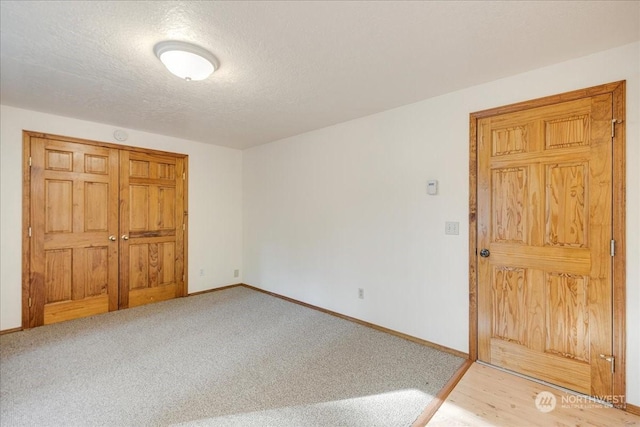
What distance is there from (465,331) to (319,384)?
1.39 metres

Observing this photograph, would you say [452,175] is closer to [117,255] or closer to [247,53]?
[247,53]

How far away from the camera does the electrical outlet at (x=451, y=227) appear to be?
2.58 metres

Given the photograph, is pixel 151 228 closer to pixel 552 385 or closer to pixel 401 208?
pixel 401 208

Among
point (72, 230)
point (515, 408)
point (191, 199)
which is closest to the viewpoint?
point (515, 408)

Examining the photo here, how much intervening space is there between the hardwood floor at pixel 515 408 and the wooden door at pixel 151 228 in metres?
3.87

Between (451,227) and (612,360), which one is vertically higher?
(451,227)

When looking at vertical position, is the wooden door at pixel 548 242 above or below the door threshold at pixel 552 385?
above

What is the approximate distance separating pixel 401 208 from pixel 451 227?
53cm

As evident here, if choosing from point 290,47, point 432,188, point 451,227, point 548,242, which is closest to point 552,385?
point 548,242

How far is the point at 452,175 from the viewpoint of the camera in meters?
2.61


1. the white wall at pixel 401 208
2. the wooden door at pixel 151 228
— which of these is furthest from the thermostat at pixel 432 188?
the wooden door at pixel 151 228

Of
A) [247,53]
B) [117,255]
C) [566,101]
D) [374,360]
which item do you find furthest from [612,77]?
[117,255]

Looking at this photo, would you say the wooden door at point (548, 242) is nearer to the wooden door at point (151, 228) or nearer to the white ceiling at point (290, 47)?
the white ceiling at point (290, 47)

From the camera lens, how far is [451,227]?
8.57 ft
